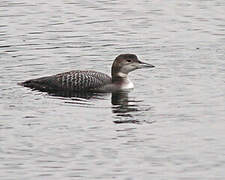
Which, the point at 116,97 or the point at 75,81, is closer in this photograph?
the point at 116,97

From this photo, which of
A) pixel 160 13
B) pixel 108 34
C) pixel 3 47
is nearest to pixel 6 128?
pixel 3 47

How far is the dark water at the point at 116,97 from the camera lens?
1409 cm

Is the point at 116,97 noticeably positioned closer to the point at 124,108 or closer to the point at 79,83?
the point at 79,83

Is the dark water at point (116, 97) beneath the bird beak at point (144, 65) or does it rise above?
beneath

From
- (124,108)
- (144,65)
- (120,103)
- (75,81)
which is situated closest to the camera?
(124,108)

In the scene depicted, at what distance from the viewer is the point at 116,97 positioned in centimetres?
1884

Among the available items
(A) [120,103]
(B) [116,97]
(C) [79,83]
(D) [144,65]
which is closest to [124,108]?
(A) [120,103]

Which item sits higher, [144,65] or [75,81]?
[144,65]

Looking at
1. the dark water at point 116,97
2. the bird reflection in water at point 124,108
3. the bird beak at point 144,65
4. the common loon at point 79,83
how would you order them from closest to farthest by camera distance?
the dark water at point 116,97
the bird reflection in water at point 124,108
the common loon at point 79,83
the bird beak at point 144,65

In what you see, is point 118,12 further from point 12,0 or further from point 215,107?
point 215,107

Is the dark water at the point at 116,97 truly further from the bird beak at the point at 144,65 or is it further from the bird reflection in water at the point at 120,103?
the bird beak at the point at 144,65

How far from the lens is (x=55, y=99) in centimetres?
1844

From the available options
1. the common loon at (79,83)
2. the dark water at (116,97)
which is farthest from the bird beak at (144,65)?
the dark water at (116,97)

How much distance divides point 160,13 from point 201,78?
6554 mm
